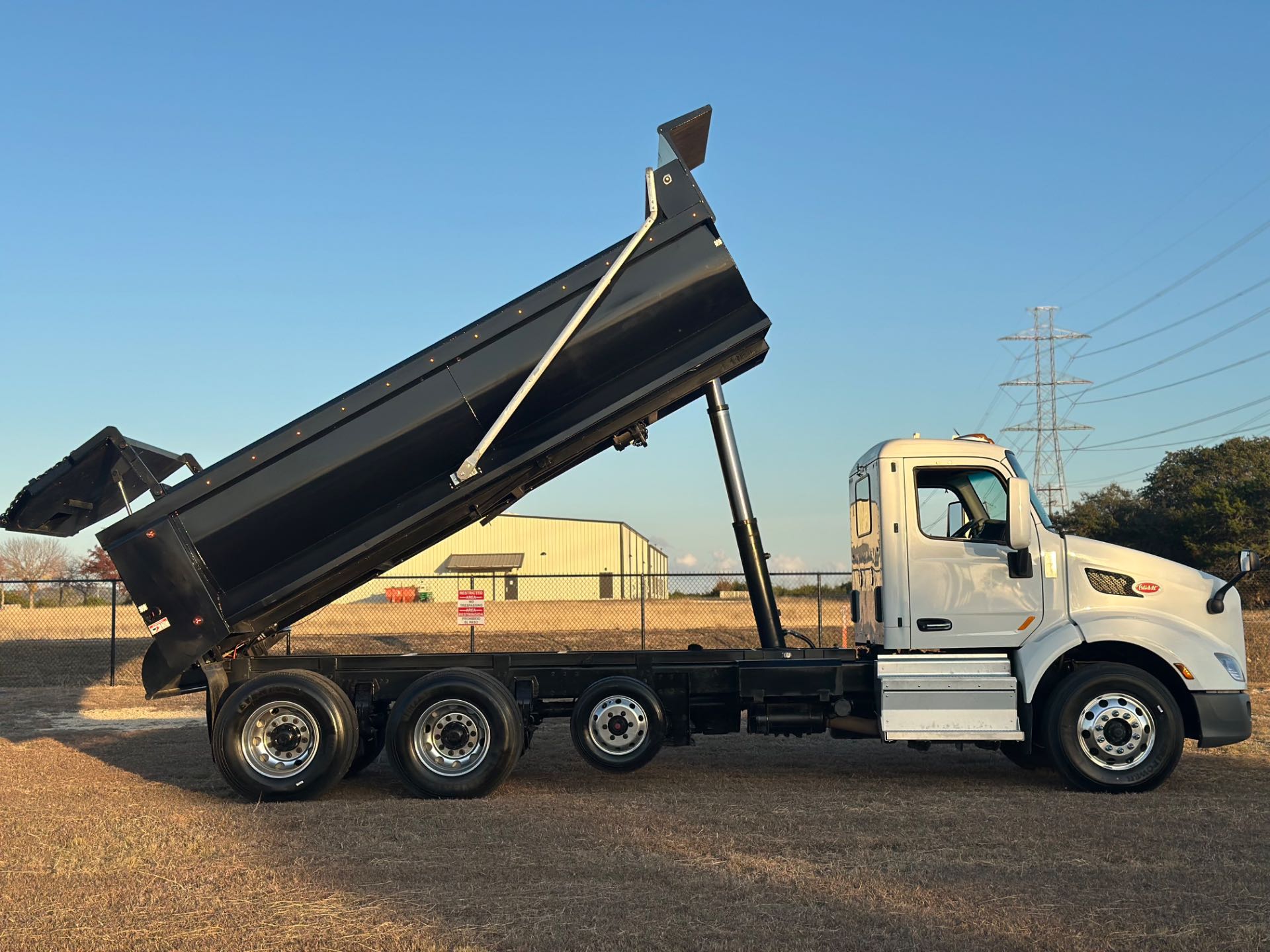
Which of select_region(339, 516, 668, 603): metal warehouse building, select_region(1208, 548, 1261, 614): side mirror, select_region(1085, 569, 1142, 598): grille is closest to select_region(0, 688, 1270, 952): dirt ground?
select_region(1208, 548, 1261, 614): side mirror

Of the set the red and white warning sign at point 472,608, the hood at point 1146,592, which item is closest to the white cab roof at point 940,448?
the hood at point 1146,592

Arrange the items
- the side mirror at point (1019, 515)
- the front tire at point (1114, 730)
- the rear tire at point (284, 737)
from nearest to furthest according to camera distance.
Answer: the front tire at point (1114, 730)
the side mirror at point (1019, 515)
the rear tire at point (284, 737)

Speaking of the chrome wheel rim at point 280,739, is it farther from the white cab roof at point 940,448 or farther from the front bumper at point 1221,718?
the front bumper at point 1221,718

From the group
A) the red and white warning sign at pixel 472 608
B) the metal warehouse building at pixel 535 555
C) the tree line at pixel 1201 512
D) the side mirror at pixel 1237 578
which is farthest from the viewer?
the metal warehouse building at pixel 535 555

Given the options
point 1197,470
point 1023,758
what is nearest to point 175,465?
point 1023,758

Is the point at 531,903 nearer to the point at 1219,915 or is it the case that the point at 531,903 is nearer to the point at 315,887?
the point at 315,887

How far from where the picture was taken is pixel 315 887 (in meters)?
6.13

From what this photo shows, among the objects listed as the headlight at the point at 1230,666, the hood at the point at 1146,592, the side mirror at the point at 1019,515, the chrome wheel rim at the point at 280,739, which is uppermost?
the side mirror at the point at 1019,515

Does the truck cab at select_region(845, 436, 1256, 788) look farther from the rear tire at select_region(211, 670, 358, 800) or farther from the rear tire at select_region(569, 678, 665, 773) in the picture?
the rear tire at select_region(211, 670, 358, 800)

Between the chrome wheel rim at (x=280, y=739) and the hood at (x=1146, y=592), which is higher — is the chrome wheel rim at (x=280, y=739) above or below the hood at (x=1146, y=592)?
below

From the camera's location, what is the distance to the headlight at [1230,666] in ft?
29.5

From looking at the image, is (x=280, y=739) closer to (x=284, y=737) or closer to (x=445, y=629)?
(x=284, y=737)

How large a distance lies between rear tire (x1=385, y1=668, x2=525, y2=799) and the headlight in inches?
220

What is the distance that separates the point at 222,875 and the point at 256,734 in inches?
114
